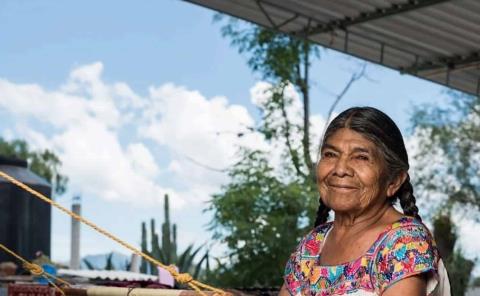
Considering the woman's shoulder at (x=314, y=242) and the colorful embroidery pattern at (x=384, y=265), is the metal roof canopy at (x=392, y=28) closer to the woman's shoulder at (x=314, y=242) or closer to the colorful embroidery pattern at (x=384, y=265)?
the woman's shoulder at (x=314, y=242)

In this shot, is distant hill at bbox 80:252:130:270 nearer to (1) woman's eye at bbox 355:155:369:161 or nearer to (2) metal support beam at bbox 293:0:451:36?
(2) metal support beam at bbox 293:0:451:36

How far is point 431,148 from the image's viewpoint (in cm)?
1822

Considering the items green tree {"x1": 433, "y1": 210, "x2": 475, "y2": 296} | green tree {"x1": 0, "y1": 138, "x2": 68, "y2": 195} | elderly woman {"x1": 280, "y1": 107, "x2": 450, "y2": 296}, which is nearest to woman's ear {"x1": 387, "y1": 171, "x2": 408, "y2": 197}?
elderly woman {"x1": 280, "y1": 107, "x2": 450, "y2": 296}

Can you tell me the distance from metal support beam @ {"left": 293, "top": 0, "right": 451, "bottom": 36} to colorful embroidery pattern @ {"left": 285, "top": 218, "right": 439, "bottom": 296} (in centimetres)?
503

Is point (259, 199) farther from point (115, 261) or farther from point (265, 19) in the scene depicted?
point (265, 19)

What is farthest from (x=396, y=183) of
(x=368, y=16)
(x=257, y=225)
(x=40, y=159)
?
(x=40, y=159)

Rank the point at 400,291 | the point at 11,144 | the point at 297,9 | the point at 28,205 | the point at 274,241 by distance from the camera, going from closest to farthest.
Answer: the point at 400,291 → the point at 297,9 → the point at 28,205 → the point at 274,241 → the point at 11,144

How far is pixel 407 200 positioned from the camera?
190cm

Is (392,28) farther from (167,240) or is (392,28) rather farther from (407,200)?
(167,240)

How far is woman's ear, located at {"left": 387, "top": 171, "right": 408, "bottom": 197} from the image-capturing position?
1.86 meters

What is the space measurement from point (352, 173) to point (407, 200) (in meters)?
0.16

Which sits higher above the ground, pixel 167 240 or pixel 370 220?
pixel 370 220

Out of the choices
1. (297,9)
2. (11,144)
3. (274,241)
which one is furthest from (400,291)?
(11,144)

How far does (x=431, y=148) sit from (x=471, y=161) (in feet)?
2.78
